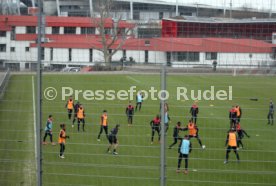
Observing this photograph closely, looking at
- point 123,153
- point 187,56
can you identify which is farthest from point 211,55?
point 123,153

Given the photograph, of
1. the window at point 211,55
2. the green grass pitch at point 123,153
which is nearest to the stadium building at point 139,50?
the window at point 211,55

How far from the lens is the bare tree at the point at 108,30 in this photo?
7281 millimetres

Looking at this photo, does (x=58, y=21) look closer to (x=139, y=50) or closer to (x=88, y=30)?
(x=88, y=30)

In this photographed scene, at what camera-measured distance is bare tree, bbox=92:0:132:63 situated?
23.9 feet

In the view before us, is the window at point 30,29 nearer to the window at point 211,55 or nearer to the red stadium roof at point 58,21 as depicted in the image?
the red stadium roof at point 58,21

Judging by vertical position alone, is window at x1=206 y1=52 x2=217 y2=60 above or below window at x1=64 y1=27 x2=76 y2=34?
below

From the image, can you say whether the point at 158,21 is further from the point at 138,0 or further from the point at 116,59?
the point at 116,59

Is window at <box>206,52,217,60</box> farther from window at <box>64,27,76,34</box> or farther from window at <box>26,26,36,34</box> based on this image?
window at <box>26,26,36,34</box>

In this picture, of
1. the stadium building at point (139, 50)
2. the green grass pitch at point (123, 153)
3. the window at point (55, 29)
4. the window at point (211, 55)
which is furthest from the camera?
the green grass pitch at point (123, 153)

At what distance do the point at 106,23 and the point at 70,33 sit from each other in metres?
0.55

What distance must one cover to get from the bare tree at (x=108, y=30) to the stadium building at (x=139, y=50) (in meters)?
0.10

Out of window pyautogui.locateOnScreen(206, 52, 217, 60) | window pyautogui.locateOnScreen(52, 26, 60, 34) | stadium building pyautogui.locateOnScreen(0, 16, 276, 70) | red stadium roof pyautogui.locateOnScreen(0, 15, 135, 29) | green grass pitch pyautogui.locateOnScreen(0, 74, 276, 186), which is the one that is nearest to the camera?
stadium building pyautogui.locateOnScreen(0, 16, 276, 70)

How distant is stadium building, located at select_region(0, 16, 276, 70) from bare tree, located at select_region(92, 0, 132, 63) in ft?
0.31

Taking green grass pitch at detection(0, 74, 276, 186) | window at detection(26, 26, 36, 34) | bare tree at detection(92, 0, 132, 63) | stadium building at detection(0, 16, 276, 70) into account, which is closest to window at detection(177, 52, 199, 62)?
stadium building at detection(0, 16, 276, 70)
